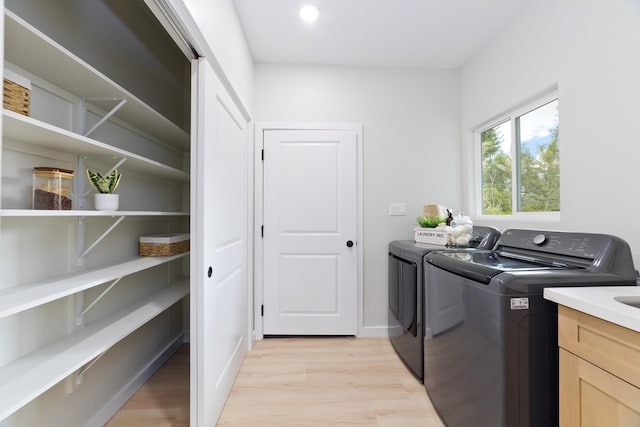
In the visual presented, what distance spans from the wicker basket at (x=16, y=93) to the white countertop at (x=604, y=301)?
6.28 feet

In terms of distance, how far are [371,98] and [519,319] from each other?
2229mm

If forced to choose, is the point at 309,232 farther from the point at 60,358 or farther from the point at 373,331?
the point at 60,358

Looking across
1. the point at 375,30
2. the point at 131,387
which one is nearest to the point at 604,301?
the point at 375,30

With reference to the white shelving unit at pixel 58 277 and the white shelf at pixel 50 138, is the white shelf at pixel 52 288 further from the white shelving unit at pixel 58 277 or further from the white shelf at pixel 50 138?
the white shelf at pixel 50 138

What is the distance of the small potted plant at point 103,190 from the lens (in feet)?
4.45

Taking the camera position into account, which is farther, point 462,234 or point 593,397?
point 462,234

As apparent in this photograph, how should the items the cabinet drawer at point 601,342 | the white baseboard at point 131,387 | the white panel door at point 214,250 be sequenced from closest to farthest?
the cabinet drawer at point 601,342, the white panel door at point 214,250, the white baseboard at point 131,387

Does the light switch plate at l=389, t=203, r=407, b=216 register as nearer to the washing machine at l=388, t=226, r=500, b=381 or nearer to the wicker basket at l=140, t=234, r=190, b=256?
the washing machine at l=388, t=226, r=500, b=381

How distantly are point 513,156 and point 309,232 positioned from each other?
1778 mm

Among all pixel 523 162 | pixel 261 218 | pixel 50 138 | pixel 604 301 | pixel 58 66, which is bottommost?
pixel 604 301

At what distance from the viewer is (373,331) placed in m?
2.72

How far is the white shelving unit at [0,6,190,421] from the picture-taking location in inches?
35.2

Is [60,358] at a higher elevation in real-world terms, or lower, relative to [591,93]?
lower

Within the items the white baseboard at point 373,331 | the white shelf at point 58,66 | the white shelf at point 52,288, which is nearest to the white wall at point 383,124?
the white baseboard at point 373,331
